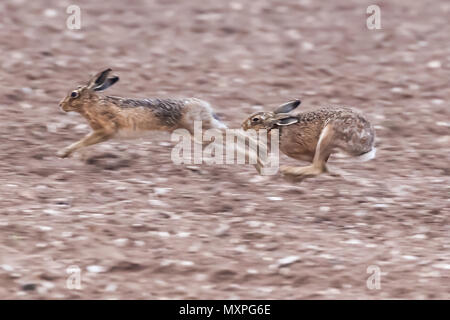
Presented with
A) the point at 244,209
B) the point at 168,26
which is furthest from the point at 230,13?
the point at 244,209

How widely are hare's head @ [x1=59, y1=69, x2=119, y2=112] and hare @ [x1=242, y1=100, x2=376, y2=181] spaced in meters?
1.31

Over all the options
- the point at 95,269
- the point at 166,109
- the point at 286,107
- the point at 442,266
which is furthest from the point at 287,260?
the point at 166,109

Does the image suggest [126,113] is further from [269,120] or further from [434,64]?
[434,64]

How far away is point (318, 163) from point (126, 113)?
170cm

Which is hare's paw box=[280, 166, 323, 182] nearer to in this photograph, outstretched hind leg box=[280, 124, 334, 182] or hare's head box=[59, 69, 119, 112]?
outstretched hind leg box=[280, 124, 334, 182]

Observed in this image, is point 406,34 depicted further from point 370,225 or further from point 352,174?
point 370,225

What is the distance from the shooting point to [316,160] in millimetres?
7773

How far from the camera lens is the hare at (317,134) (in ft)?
25.1

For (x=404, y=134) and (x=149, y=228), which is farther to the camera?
(x=404, y=134)

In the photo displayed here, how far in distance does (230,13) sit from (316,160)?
5737 mm

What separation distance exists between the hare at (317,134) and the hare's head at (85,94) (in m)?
1.31

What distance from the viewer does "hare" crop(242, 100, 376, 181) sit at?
7.65 meters

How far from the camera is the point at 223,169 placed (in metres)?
8.43

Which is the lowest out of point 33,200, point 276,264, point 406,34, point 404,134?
point 276,264
